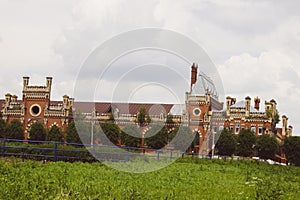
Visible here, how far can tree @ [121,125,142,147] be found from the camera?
208ft

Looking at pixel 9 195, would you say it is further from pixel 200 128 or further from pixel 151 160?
pixel 200 128

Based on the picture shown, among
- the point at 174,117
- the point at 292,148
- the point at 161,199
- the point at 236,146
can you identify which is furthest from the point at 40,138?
the point at 161,199

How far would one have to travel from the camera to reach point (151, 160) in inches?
1043

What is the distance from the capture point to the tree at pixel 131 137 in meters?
63.4

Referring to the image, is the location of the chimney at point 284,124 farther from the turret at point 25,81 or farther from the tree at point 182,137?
the turret at point 25,81

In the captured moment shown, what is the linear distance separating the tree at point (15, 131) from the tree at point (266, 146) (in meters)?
30.8

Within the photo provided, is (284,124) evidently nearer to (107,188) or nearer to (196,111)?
(196,111)

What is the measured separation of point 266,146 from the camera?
62625 millimetres

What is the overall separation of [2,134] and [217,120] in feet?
98.9

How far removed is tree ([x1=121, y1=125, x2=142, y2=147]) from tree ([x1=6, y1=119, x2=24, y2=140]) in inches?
532

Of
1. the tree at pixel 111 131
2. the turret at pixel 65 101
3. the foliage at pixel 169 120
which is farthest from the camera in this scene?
the turret at pixel 65 101

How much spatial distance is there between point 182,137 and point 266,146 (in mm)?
10617

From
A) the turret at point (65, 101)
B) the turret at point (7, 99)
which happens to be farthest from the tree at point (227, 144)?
the turret at point (7, 99)

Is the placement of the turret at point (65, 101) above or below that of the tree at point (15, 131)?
above
